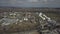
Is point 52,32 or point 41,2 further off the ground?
point 41,2

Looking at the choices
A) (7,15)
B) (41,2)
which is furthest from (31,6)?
(7,15)

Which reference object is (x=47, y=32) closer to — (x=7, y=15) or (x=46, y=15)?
(x=46, y=15)

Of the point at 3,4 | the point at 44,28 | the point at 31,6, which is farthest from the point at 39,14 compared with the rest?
the point at 3,4

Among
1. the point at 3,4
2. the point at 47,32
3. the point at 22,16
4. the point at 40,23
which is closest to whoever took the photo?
the point at 47,32

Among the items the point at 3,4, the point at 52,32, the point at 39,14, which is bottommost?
the point at 52,32

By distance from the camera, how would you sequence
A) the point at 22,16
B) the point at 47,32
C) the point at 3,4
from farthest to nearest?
1. the point at 3,4
2. the point at 22,16
3. the point at 47,32

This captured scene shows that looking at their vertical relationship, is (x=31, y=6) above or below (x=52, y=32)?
above

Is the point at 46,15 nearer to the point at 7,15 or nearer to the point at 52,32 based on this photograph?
the point at 52,32

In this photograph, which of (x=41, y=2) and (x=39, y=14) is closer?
(x=39, y=14)

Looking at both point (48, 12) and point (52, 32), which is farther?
point (48, 12)
